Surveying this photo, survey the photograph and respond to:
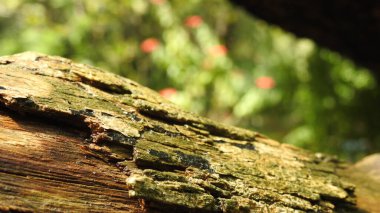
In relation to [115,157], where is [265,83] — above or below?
above

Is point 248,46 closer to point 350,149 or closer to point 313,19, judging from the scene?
point 350,149

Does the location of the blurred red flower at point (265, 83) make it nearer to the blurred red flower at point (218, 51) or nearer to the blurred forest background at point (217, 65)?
the blurred forest background at point (217, 65)

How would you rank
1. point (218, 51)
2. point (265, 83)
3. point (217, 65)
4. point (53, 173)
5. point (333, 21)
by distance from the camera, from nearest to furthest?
point (53, 173) < point (333, 21) < point (265, 83) < point (218, 51) < point (217, 65)

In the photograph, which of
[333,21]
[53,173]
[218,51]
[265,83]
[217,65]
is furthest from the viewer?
[217,65]

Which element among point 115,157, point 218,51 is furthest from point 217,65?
Result: point 115,157

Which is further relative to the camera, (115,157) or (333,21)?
(333,21)

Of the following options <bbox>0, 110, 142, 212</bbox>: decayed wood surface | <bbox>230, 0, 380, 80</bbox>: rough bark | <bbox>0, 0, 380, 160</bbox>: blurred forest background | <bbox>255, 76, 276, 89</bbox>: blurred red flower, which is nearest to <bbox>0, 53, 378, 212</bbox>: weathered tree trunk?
<bbox>0, 110, 142, 212</bbox>: decayed wood surface

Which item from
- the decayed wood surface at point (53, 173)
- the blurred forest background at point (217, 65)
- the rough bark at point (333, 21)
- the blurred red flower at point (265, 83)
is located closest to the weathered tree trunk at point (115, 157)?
the decayed wood surface at point (53, 173)

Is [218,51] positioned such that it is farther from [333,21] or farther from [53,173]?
[53,173]

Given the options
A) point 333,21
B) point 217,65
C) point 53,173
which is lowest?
point 53,173
